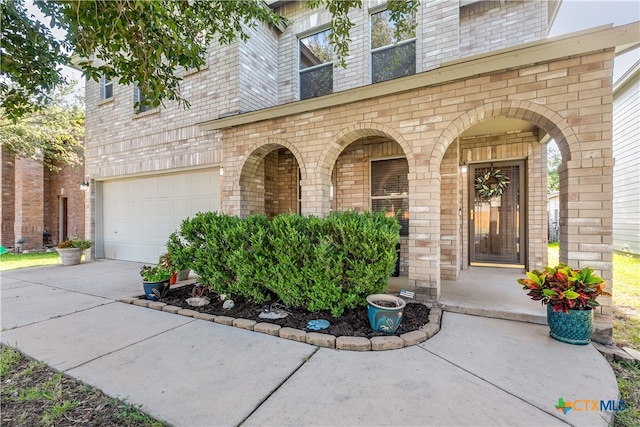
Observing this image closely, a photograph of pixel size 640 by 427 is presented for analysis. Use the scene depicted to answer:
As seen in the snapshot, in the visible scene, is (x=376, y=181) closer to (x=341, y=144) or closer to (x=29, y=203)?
(x=341, y=144)

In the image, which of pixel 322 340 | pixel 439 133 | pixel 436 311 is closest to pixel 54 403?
pixel 322 340

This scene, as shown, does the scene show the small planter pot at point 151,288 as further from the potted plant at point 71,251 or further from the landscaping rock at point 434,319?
the potted plant at point 71,251

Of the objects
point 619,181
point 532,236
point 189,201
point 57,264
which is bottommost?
point 57,264

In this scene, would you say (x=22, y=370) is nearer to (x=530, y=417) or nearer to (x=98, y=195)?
(x=530, y=417)

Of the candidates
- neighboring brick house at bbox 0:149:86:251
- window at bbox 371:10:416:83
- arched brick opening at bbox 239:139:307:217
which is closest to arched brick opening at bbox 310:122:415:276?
arched brick opening at bbox 239:139:307:217

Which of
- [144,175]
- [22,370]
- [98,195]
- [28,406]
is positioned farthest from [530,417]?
[98,195]

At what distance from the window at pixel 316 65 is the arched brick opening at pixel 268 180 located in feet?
5.07

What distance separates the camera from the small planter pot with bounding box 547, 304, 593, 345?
266cm

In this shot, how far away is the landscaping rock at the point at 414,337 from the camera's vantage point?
2730 millimetres

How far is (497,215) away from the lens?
5.77 metres

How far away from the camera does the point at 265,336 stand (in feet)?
9.80

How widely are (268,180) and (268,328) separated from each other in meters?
3.96

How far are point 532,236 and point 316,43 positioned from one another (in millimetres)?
6060

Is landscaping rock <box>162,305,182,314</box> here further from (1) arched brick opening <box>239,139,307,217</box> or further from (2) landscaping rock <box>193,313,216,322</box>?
(1) arched brick opening <box>239,139,307,217</box>
